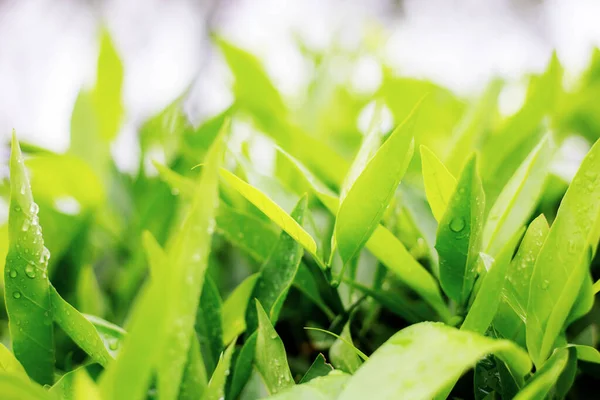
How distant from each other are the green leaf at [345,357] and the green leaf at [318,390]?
0.21 feet

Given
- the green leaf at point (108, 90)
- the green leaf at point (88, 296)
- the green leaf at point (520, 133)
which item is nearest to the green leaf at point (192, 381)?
the green leaf at point (88, 296)

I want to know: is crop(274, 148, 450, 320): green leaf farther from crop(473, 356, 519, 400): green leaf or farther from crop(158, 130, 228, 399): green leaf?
crop(158, 130, 228, 399): green leaf

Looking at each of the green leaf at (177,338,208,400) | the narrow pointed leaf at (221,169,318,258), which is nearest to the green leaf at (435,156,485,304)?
the narrow pointed leaf at (221,169,318,258)

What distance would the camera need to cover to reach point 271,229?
1.69 ft

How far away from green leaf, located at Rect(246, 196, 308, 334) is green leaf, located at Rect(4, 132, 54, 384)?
18 cm

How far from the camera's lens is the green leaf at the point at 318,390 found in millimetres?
304

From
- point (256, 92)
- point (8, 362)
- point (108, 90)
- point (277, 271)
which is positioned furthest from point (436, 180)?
point (108, 90)

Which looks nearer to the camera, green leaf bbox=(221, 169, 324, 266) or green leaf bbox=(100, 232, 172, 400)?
green leaf bbox=(100, 232, 172, 400)

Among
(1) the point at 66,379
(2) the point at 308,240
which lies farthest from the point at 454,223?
(1) the point at 66,379

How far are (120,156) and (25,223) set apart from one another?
1.88ft

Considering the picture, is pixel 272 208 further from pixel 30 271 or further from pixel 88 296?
pixel 88 296

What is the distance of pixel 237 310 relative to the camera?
484 mm

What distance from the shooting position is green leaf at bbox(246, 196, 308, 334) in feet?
1.45

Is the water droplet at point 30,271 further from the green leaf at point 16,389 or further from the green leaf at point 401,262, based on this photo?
the green leaf at point 401,262
